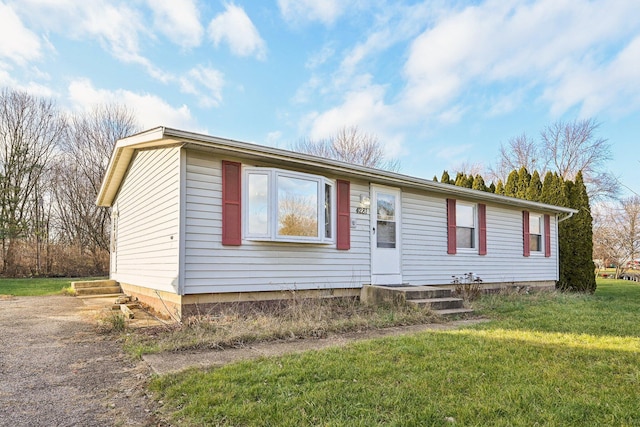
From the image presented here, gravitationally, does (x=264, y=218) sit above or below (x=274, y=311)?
above

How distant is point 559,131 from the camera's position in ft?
83.0

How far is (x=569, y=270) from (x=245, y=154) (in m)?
11.8

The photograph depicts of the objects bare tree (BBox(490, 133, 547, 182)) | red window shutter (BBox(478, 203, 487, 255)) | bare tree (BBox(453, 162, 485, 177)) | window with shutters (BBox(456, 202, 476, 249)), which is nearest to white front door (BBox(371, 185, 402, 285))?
window with shutters (BBox(456, 202, 476, 249))

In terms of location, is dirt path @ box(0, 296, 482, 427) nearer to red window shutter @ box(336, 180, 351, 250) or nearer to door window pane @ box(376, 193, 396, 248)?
red window shutter @ box(336, 180, 351, 250)

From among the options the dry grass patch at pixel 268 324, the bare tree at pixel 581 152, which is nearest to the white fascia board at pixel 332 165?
the dry grass patch at pixel 268 324

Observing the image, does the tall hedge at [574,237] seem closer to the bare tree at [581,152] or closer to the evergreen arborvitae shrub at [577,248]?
the evergreen arborvitae shrub at [577,248]

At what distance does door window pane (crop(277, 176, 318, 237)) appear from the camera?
620 cm

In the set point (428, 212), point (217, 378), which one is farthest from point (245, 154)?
point (428, 212)

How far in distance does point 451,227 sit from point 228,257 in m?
5.63

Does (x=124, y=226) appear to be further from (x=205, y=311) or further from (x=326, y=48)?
(x=326, y=48)

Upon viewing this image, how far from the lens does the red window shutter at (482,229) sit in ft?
32.3

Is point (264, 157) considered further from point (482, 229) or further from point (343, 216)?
point (482, 229)

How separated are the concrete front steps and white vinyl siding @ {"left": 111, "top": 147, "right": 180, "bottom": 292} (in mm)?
460

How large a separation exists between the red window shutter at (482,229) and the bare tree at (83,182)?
701 inches
